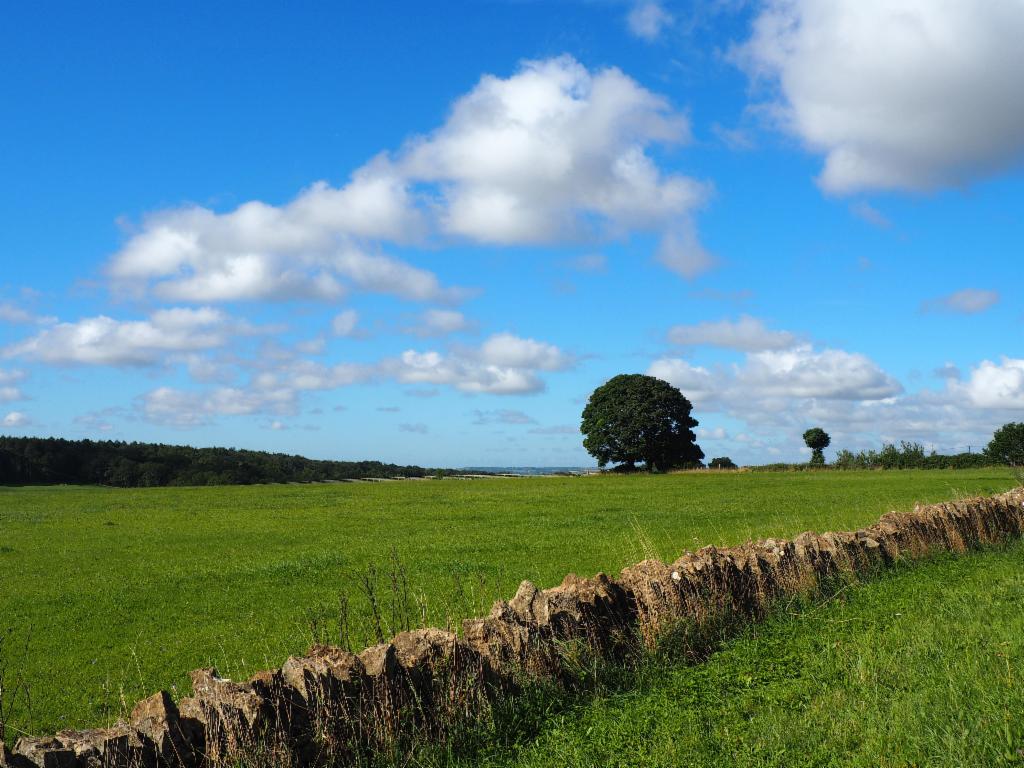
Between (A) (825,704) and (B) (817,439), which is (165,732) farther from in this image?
Answer: (B) (817,439)

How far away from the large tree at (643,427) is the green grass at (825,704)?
196 ft

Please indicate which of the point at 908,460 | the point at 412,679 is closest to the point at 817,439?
the point at 908,460

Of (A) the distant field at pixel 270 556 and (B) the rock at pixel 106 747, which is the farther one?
(A) the distant field at pixel 270 556

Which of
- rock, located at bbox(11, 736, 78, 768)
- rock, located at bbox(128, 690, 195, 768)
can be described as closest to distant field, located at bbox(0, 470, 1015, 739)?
rock, located at bbox(128, 690, 195, 768)

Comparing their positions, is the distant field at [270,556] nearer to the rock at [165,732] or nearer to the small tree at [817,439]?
the rock at [165,732]

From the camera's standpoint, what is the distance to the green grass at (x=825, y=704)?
20.9ft

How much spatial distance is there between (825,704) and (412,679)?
3.83 m

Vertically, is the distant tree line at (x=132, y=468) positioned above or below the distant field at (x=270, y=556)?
above

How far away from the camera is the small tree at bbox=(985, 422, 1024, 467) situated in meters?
64.4

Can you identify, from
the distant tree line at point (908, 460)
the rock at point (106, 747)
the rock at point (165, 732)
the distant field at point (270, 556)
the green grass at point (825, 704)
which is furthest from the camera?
the distant tree line at point (908, 460)

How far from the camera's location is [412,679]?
7.14 m

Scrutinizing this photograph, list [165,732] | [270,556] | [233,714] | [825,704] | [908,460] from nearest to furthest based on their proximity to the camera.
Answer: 1. [165,732]
2. [233,714]
3. [825,704]
4. [270,556]
5. [908,460]

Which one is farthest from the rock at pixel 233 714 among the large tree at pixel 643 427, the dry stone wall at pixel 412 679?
the large tree at pixel 643 427

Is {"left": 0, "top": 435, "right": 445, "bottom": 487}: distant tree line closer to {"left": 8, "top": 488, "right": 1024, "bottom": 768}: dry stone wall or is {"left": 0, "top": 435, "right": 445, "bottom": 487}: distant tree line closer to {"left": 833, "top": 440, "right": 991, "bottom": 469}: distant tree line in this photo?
{"left": 833, "top": 440, "right": 991, "bottom": 469}: distant tree line
